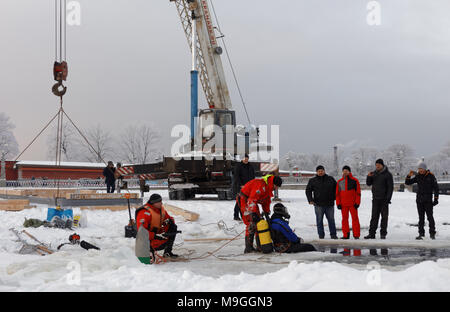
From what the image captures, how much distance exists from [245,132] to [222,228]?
24.8ft

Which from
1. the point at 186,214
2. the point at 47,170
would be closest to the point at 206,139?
Answer: the point at 186,214

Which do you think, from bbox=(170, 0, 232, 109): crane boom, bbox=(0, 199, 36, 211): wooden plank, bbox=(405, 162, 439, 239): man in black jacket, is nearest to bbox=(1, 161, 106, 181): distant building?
bbox=(170, 0, 232, 109): crane boom

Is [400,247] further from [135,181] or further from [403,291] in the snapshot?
[135,181]

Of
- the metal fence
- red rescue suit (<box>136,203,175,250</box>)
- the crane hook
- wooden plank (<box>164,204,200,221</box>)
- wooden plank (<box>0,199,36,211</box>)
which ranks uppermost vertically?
the crane hook

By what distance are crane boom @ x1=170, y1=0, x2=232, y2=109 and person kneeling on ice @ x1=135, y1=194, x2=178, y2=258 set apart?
14047 mm

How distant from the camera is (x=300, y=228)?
10945mm

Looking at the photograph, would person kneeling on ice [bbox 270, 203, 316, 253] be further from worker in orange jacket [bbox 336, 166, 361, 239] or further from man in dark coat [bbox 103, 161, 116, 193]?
man in dark coat [bbox 103, 161, 116, 193]

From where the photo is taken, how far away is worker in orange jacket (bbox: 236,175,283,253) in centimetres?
734

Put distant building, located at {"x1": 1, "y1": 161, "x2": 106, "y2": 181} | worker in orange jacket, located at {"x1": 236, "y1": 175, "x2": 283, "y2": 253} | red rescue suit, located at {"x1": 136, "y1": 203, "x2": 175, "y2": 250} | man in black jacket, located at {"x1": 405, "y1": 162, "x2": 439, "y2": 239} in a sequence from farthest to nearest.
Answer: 1. distant building, located at {"x1": 1, "y1": 161, "x2": 106, "y2": 181}
2. man in black jacket, located at {"x1": 405, "y1": 162, "x2": 439, "y2": 239}
3. worker in orange jacket, located at {"x1": 236, "y1": 175, "x2": 283, "y2": 253}
4. red rescue suit, located at {"x1": 136, "y1": 203, "x2": 175, "y2": 250}

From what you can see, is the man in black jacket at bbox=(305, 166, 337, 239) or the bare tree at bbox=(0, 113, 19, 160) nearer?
the man in black jacket at bbox=(305, 166, 337, 239)

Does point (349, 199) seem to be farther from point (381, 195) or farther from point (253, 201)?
point (253, 201)

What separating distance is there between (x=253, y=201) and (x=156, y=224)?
1.65m

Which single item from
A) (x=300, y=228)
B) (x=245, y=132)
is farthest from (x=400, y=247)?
(x=245, y=132)

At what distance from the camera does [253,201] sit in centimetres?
743
